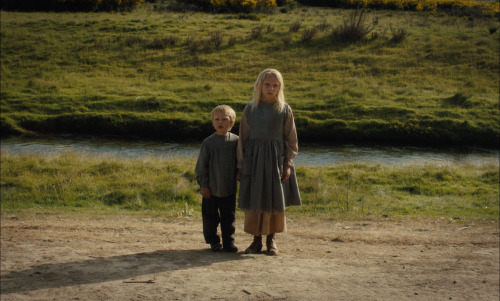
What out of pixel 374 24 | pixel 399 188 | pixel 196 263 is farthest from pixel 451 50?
pixel 196 263

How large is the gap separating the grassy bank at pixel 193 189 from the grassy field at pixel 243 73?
585cm

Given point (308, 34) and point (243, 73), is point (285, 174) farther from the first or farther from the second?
point (308, 34)

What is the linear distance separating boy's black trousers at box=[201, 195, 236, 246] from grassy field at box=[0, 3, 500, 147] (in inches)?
512

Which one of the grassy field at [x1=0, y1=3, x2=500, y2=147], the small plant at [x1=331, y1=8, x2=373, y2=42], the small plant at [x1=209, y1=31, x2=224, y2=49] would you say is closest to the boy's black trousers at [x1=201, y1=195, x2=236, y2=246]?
the grassy field at [x1=0, y1=3, x2=500, y2=147]

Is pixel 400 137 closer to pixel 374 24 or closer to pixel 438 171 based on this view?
pixel 438 171

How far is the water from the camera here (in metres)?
17.2

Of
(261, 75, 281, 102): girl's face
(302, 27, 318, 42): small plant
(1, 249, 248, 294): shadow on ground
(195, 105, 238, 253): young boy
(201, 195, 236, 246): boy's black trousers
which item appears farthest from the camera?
(302, 27, 318, 42): small plant

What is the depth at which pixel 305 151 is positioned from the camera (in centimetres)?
1831

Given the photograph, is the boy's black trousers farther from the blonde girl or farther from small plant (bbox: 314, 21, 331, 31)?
small plant (bbox: 314, 21, 331, 31)

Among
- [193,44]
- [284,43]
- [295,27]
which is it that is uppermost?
[295,27]

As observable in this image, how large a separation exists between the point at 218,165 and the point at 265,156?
634 millimetres

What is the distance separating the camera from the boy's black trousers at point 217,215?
22.8ft

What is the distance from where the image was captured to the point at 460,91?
76.3 ft

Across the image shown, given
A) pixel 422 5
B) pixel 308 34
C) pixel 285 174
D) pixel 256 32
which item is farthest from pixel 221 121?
pixel 422 5
